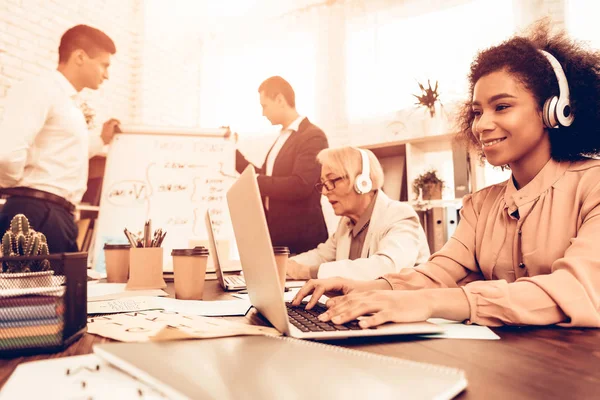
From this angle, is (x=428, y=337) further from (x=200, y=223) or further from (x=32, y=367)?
(x=200, y=223)

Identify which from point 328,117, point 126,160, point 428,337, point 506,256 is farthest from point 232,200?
point 328,117

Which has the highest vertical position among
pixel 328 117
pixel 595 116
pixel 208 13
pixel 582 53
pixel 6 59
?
pixel 208 13

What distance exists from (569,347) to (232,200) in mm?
561

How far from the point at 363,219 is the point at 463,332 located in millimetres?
1192

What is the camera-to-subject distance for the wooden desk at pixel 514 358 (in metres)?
0.40

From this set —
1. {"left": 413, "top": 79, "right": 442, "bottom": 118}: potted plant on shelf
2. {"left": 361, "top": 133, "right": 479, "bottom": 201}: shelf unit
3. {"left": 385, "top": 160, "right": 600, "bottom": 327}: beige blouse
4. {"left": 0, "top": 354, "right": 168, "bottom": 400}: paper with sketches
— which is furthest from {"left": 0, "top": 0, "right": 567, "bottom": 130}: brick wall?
{"left": 0, "top": 354, "right": 168, "bottom": 400}: paper with sketches

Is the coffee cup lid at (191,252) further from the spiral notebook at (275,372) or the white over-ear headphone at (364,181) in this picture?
the white over-ear headphone at (364,181)

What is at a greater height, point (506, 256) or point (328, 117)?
point (328, 117)

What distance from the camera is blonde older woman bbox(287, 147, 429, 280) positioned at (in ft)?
5.30

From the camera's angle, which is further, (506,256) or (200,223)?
(200,223)

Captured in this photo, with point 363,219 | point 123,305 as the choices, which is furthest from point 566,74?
point 123,305

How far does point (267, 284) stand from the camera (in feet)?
2.06

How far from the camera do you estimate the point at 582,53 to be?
3.70 ft

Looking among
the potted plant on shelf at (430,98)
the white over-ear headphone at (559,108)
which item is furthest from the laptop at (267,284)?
the potted plant on shelf at (430,98)
